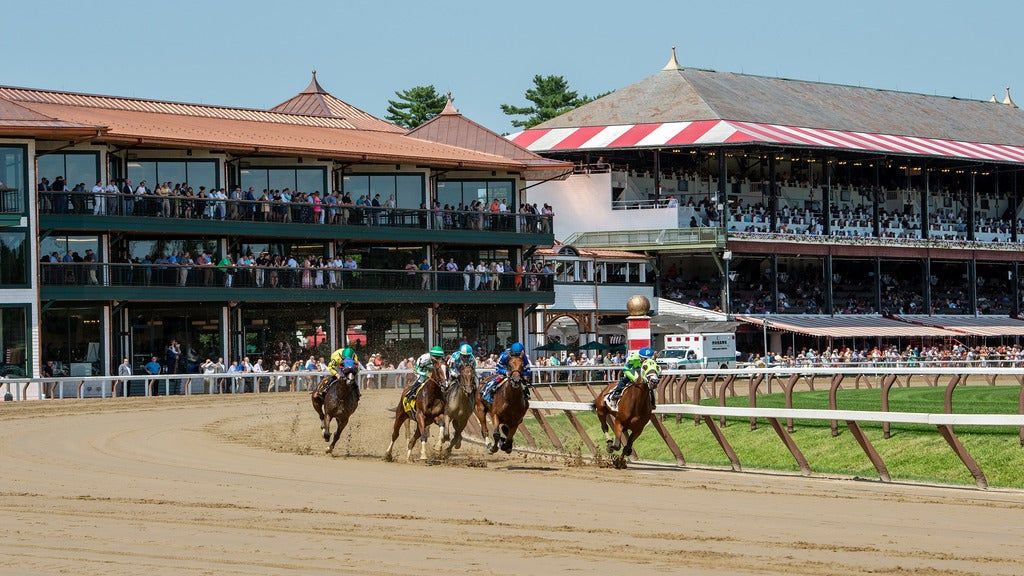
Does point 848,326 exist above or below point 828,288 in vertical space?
below

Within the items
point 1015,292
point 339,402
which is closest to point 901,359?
point 1015,292

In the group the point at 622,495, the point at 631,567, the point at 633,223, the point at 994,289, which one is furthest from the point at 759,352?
the point at 631,567

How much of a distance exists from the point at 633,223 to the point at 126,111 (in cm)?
2058

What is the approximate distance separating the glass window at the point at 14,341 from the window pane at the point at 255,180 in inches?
353

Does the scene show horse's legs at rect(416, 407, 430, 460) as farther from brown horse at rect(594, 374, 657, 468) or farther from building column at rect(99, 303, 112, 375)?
building column at rect(99, 303, 112, 375)

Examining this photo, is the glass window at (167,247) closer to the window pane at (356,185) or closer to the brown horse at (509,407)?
the window pane at (356,185)

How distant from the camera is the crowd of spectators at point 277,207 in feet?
134

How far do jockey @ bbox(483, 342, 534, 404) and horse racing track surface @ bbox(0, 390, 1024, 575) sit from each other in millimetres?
846

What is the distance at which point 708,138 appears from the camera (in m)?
60.8

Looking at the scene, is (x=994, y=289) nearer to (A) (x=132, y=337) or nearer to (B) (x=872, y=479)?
(A) (x=132, y=337)

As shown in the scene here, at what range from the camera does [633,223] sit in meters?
60.5

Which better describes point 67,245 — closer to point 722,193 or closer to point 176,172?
point 176,172

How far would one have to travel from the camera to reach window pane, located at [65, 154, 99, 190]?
41656 millimetres

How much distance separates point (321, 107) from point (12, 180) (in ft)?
64.9
